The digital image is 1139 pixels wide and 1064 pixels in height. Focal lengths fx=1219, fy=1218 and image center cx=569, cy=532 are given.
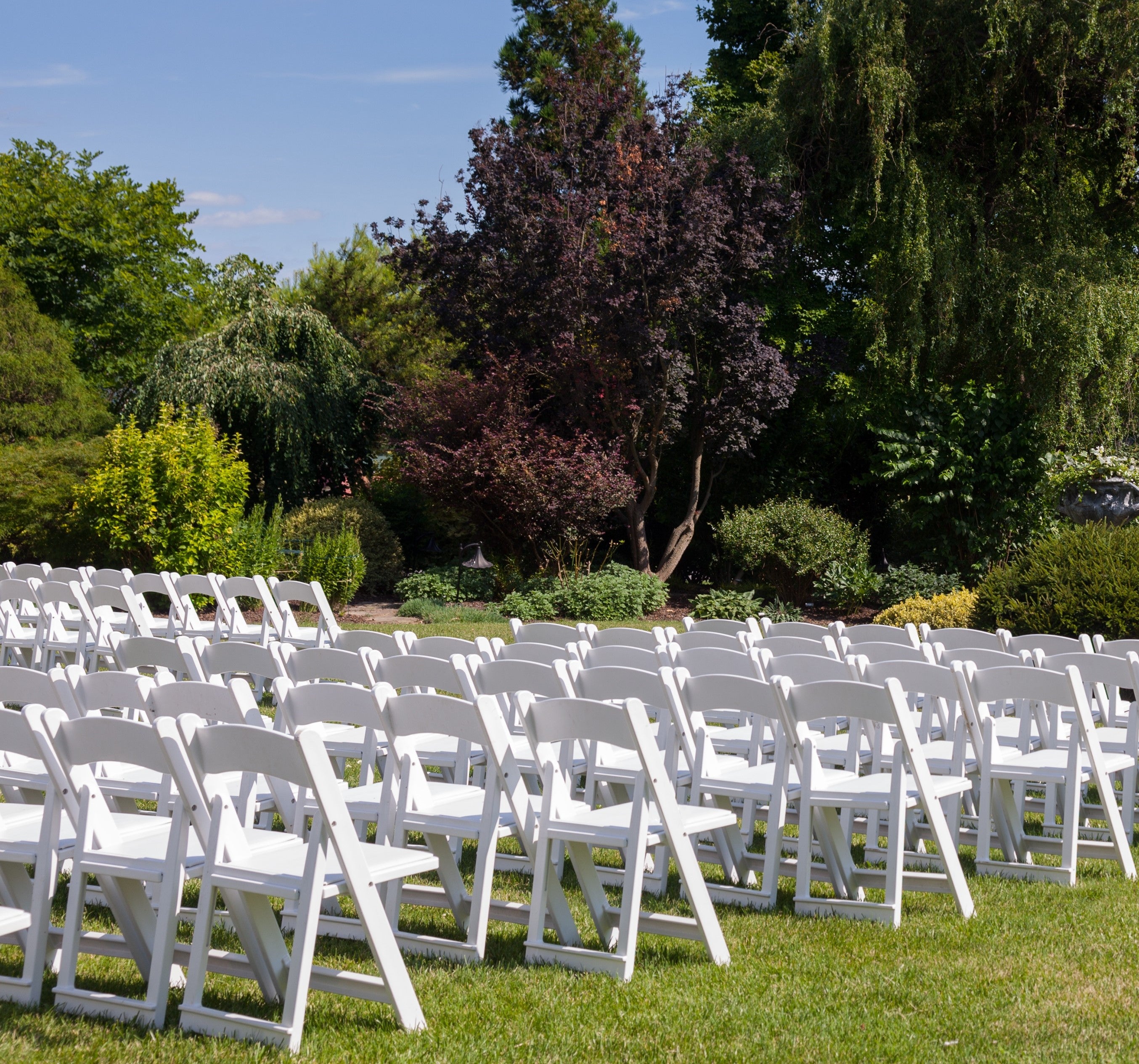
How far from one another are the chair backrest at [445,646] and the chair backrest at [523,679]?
1.15 metres

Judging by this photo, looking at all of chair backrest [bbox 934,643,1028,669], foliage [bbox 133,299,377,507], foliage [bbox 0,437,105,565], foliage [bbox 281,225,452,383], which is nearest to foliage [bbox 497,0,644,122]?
foliage [bbox 281,225,452,383]

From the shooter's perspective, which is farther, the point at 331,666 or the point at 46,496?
the point at 46,496

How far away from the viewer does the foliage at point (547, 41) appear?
27.8 meters

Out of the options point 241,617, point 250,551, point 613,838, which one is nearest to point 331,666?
point 613,838

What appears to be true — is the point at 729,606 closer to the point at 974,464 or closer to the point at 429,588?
the point at 974,464

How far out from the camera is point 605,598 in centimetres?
1656

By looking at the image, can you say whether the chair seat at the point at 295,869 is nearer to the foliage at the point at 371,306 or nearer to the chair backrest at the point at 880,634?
the chair backrest at the point at 880,634

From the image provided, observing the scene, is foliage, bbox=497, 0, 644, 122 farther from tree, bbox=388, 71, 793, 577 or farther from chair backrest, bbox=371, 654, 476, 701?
chair backrest, bbox=371, 654, 476, 701

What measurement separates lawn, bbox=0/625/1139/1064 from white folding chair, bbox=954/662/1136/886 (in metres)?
0.56

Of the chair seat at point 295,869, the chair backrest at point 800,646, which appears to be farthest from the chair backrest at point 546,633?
the chair seat at point 295,869

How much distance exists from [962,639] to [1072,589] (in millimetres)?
3652

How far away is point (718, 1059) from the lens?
3121 millimetres

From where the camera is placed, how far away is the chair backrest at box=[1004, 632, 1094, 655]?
6844mm

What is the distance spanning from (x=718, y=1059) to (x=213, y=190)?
3684 centimetres
